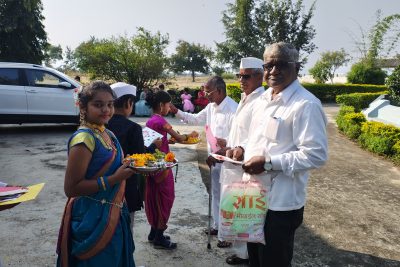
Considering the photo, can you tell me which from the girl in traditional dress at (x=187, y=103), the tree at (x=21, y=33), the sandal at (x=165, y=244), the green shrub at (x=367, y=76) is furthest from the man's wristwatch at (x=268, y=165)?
the green shrub at (x=367, y=76)

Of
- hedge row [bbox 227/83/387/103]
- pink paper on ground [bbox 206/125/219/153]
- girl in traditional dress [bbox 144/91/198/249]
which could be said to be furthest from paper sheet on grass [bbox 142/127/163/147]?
hedge row [bbox 227/83/387/103]

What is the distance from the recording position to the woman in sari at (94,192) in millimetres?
2139

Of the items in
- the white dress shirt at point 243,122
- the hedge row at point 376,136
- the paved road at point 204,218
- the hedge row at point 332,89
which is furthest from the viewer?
the hedge row at point 332,89

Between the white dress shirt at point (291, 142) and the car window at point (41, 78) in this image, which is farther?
the car window at point (41, 78)

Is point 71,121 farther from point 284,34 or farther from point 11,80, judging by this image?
point 284,34

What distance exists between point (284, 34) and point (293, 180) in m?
36.9

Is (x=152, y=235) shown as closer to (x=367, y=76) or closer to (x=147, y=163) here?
(x=147, y=163)

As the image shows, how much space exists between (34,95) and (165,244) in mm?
7153

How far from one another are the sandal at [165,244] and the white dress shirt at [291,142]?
5.72 ft

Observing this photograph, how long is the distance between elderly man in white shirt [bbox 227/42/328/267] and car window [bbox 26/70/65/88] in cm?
835

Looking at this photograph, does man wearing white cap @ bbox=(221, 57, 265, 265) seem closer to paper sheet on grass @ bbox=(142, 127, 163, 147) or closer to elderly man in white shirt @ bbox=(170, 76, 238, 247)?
elderly man in white shirt @ bbox=(170, 76, 238, 247)

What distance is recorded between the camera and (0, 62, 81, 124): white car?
917 centimetres

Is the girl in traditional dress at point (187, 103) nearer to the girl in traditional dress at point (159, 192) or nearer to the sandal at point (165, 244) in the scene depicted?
the girl in traditional dress at point (159, 192)

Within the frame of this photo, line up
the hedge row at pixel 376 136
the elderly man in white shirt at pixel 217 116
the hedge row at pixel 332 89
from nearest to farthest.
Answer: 1. the elderly man in white shirt at pixel 217 116
2. the hedge row at pixel 376 136
3. the hedge row at pixel 332 89
